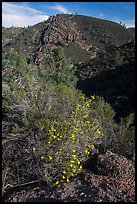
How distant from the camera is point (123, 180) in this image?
383cm

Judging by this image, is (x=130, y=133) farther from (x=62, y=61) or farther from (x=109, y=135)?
(x=62, y=61)

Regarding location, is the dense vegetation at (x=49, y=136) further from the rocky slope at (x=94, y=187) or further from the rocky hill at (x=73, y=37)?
the rocky hill at (x=73, y=37)

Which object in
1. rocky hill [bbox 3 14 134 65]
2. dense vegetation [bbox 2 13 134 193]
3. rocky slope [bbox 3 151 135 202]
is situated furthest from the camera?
rocky hill [bbox 3 14 134 65]

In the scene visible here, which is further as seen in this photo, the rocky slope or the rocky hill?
the rocky hill

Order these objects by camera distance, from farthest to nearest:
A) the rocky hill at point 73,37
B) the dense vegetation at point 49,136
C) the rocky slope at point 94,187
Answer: the rocky hill at point 73,37 → the dense vegetation at point 49,136 → the rocky slope at point 94,187

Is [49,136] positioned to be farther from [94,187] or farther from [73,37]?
[73,37]

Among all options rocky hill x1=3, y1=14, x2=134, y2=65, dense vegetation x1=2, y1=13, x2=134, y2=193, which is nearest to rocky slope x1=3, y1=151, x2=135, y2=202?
dense vegetation x1=2, y1=13, x2=134, y2=193

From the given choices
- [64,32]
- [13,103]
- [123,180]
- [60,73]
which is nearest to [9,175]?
[13,103]

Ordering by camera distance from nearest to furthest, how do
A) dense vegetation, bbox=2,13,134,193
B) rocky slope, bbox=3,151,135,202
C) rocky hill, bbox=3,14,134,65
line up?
rocky slope, bbox=3,151,135,202, dense vegetation, bbox=2,13,134,193, rocky hill, bbox=3,14,134,65

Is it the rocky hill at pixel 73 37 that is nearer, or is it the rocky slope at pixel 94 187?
the rocky slope at pixel 94 187

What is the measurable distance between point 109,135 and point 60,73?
1423 centimetres

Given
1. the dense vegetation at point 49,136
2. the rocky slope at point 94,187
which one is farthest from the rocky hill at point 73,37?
the rocky slope at point 94,187

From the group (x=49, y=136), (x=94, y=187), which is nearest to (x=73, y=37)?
(x=49, y=136)

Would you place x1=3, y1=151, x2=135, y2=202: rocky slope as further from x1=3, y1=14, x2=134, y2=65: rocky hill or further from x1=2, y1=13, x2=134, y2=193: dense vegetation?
x1=3, y1=14, x2=134, y2=65: rocky hill
